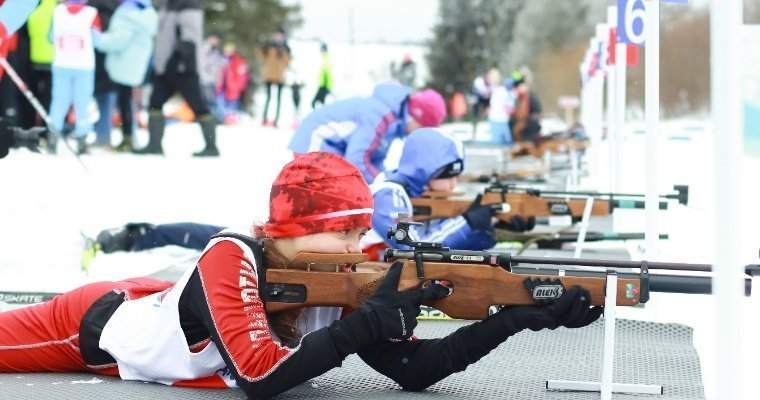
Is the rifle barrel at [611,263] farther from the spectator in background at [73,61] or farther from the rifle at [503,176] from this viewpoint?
the spectator in background at [73,61]

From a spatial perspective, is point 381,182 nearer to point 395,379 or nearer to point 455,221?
point 455,221

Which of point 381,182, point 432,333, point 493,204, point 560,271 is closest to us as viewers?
point 560,271

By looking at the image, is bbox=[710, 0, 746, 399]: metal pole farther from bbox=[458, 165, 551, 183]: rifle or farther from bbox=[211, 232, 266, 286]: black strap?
bbox=[458, 165, 551, 183]: rifle

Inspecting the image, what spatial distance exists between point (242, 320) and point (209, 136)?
10965mm

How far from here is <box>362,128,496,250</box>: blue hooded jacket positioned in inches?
234

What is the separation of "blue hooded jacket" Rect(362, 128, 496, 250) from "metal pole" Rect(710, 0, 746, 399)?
3.64 metres

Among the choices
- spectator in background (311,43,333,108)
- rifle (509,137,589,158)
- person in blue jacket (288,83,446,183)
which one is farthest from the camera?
spectator in background (311,43,333,108)

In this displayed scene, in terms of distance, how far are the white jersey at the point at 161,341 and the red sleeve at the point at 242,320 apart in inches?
9.0

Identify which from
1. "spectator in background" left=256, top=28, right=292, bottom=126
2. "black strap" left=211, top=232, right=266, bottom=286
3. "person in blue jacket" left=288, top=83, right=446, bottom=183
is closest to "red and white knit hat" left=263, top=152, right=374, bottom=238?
"black strap" left=211, top=232, right=266, bottom=286

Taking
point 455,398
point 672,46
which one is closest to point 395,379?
point 455,398

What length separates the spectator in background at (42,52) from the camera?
31.4 ft

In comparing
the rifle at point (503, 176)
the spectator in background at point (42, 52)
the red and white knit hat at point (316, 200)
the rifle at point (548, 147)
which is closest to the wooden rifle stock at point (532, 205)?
the rifle at point (503, 176)

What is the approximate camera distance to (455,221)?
19.7ft

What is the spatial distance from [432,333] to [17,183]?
3.06m
